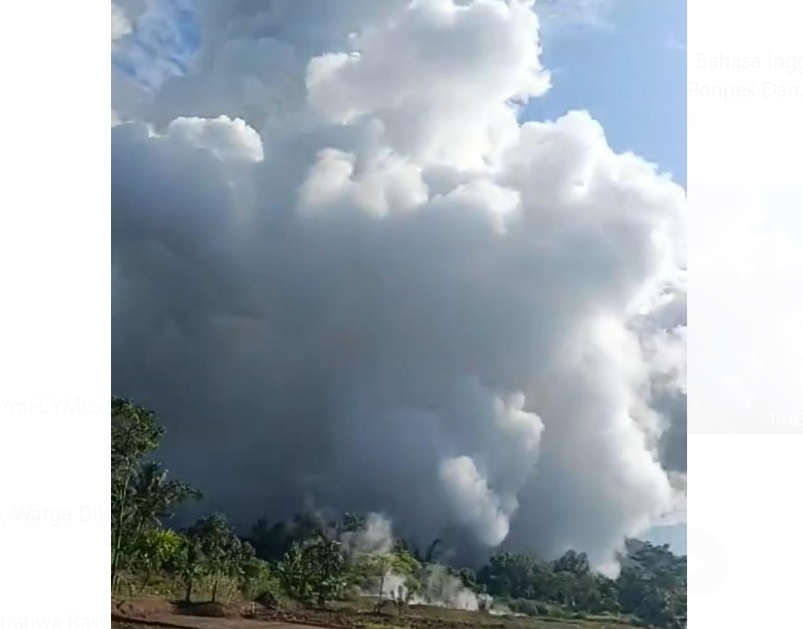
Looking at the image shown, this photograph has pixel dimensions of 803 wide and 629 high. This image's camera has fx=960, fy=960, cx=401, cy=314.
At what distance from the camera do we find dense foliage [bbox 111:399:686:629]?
2883 millimetres

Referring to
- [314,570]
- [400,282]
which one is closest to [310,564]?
[314,570]

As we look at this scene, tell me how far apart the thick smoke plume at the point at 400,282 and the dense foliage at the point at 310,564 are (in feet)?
0.21

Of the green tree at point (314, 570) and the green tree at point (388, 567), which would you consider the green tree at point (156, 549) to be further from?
the green tree at point (388, 567)

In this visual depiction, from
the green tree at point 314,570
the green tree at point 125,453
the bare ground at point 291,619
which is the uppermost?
the green tree at point 125,453

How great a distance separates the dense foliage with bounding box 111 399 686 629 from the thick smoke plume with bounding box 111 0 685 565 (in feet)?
0.21

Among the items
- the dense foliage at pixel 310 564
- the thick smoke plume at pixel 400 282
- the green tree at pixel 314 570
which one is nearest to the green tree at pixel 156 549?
the dense foliage at pixel 310 564

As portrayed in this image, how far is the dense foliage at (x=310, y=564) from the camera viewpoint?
288 centimetres

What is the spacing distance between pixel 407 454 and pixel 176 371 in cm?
80

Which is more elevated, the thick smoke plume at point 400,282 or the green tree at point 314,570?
the thick smoke plume at point 400,282

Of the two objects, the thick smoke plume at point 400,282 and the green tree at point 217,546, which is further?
the green tree at point 217,546

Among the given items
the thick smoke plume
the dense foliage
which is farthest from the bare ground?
the thick smoke plume

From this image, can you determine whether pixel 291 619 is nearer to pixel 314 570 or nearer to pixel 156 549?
pixel 314 570

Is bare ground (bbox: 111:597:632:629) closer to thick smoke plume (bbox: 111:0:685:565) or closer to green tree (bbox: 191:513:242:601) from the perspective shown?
green tree (bbox: 191:513:242:601)
